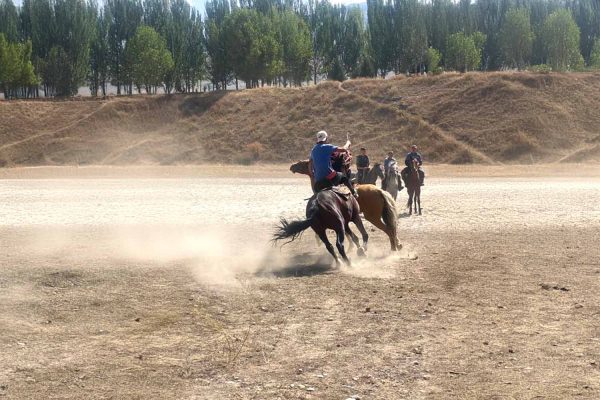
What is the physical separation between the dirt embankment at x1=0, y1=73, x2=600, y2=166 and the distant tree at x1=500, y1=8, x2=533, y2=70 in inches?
946

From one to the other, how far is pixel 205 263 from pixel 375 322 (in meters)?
5.83

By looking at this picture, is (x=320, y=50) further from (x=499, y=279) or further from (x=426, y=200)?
(x=499, y=279)

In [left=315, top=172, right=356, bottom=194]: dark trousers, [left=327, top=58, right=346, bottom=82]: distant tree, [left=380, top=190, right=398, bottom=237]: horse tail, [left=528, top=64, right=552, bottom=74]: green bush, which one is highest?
[left=327, top=58, right=346, bottom=82]: distant tree

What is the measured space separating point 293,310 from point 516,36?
8415cm

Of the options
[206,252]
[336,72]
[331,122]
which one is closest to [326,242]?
[206,252]

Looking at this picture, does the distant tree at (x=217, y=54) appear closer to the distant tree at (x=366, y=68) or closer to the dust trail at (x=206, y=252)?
the distant tree at (x=366, y=68)

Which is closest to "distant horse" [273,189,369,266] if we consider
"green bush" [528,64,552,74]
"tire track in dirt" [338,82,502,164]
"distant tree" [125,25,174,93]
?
"tire track in dirt" [338,82,502,164]

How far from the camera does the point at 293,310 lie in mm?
11094

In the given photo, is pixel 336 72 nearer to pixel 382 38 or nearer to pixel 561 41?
pixel 382 38

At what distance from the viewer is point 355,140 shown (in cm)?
5875

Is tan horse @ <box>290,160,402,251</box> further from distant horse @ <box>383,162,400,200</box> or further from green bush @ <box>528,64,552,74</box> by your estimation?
green bush @ <box>528,64,552,74</box>

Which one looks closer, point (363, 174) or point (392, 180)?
point (392, 180)

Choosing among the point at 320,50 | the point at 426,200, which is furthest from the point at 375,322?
the point at 320,50

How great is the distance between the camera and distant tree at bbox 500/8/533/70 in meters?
88.1
